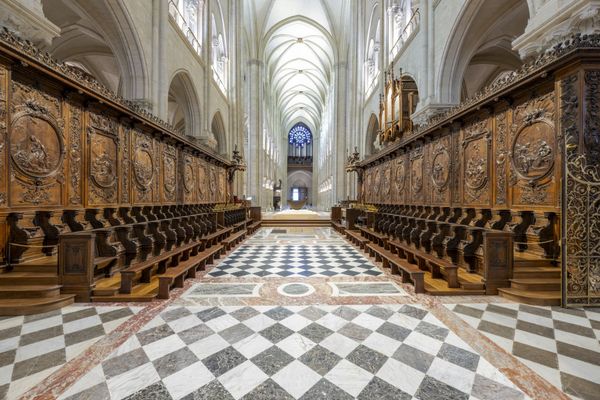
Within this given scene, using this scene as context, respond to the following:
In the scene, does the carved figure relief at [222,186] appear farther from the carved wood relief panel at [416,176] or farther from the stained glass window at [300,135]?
the stained glass window at [300,135]

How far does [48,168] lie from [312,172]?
4185 cm

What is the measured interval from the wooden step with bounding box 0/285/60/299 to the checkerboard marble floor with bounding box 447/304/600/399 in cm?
470

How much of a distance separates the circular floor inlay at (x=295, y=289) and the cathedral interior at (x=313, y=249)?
0.05m

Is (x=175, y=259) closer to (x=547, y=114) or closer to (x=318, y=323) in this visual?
(x=318, y=323)

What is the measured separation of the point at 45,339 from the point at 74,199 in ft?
9.42

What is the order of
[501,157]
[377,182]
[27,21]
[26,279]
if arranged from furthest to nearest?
[377,182] < [501,157] < [27,21] < [26,279]

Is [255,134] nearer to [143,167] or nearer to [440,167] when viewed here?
[143,167]

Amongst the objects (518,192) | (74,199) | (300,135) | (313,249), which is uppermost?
(300,135)

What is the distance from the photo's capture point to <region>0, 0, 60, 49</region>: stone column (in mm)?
3350

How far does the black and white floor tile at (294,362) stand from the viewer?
165 cm

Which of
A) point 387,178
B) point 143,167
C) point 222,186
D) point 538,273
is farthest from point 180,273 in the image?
point 222,186

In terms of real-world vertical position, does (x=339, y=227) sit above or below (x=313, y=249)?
above

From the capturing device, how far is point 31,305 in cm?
266

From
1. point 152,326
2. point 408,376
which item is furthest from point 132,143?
point 408,376
